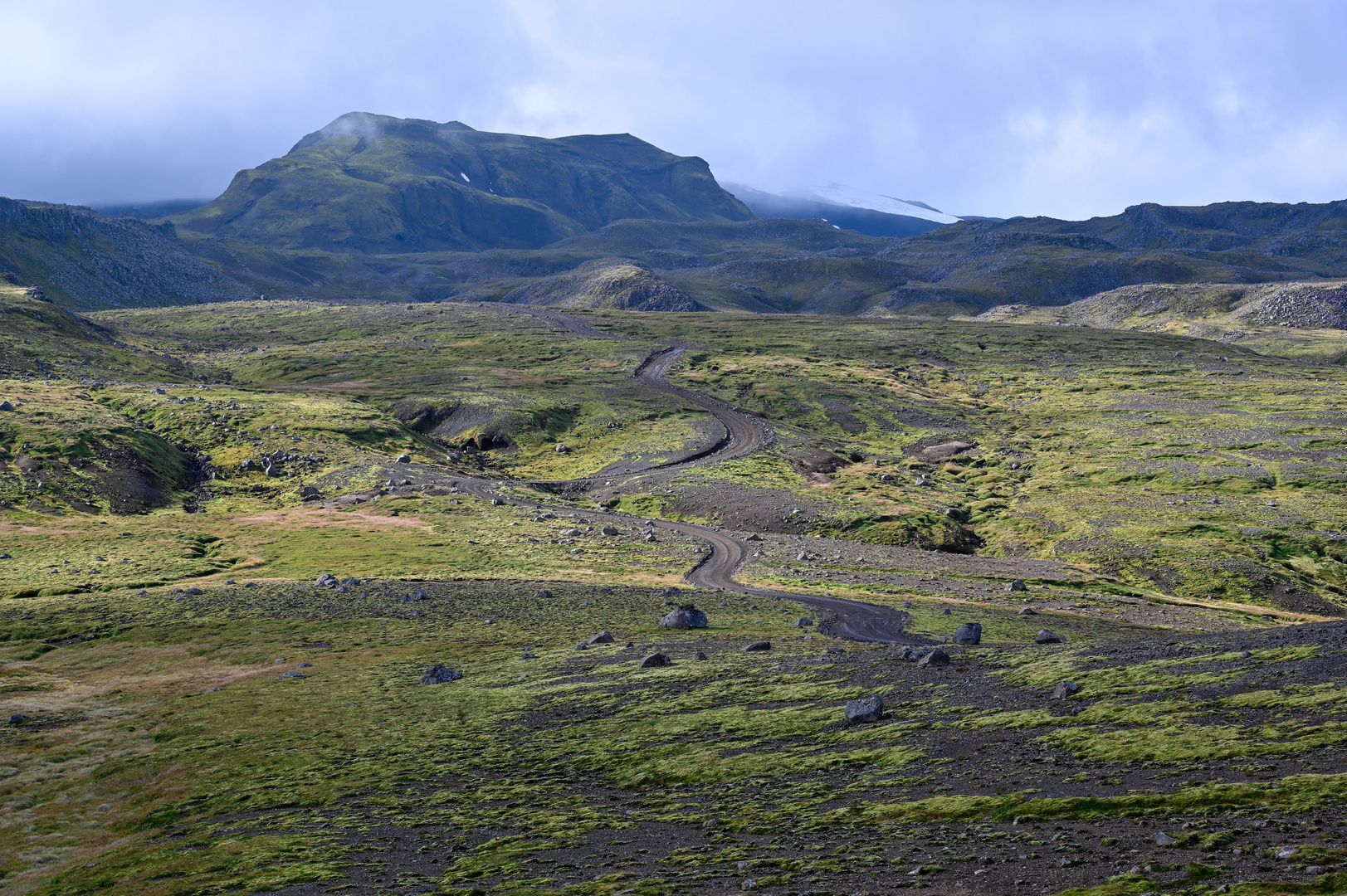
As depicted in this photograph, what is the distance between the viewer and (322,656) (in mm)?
47000

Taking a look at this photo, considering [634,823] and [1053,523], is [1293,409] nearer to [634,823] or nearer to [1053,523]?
[1053,523]

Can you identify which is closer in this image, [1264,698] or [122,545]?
[1264,698]

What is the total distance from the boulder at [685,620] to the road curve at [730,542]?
8.62 m

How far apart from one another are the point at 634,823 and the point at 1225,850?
601 inches

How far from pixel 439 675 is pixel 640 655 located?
1083 cm

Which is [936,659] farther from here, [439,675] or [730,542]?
[730,542]

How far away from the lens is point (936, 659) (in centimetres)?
3650

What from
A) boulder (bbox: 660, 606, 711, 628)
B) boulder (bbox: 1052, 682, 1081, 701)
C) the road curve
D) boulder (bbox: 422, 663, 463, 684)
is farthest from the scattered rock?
boulder (bbox: 422, 663, 463, 684)

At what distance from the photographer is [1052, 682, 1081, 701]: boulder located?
2989cm

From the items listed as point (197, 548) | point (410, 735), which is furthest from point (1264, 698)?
point (197, 548)

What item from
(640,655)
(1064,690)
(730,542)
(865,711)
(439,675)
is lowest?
(730,542)

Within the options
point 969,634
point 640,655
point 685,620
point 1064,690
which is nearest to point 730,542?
point 685,620

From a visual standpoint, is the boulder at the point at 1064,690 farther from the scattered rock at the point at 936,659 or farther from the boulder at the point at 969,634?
the boulder at the point at 969,634

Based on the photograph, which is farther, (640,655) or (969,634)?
(969,634)
